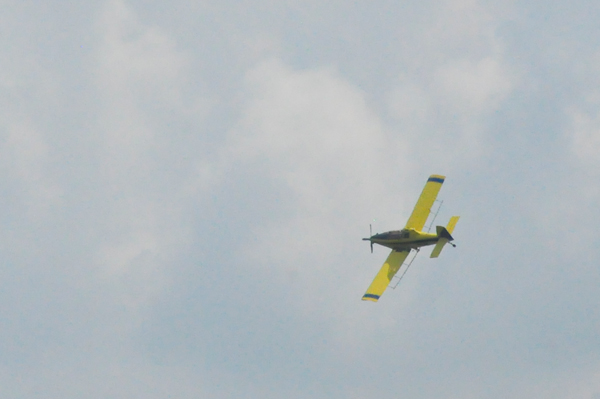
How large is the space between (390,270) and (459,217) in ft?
30.1

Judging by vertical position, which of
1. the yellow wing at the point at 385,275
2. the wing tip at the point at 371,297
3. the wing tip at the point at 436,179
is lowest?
the wing tip at the point at 371,297

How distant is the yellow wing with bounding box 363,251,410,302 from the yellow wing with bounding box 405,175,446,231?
133 inches

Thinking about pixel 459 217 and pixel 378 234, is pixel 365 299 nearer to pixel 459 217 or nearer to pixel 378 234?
pixel 378 234

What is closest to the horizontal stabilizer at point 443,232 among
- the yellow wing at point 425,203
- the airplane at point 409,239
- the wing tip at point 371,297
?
the airplane at point 409,239

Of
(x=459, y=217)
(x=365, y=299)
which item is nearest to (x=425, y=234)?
(x=459, y=217)

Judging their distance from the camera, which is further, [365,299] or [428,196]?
[428,196]

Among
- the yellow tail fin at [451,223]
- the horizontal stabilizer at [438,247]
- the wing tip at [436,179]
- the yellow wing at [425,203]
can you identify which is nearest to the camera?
the horizontal stabilizer at [438,247]

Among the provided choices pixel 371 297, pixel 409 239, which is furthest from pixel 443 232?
pixel 371 297

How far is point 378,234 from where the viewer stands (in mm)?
89438

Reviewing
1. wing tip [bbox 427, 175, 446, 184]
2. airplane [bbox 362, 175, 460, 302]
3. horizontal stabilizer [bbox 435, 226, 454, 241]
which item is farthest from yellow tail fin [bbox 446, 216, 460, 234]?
wing tip [bbox 427, 175, 446, 184]

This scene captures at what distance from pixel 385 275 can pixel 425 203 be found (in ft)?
31.4

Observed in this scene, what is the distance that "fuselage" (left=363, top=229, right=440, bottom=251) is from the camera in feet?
287

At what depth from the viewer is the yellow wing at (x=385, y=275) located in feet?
280

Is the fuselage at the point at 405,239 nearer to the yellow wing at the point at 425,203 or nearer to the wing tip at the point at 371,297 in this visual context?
the yellow wing at the point at 425,203
